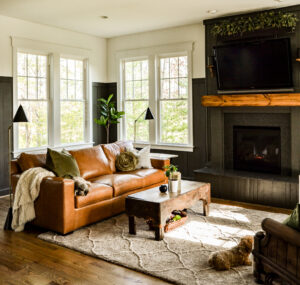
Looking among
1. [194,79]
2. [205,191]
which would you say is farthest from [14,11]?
[205,191]

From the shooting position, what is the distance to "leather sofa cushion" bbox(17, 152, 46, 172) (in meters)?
4.23

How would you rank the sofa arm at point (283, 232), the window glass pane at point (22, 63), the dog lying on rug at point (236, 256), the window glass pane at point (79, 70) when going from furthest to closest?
the window glass pane at point (79, 70) < the window glass pane at point (22, 63) < the dog lying on rug at point (236, 256) < the sofa arm at point (283, 232)

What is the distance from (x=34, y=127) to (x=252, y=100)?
385 cm

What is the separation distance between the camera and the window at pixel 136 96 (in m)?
7.19

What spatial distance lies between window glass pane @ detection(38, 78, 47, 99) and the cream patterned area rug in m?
3.07

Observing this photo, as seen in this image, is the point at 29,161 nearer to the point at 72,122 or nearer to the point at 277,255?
the point at 72,122

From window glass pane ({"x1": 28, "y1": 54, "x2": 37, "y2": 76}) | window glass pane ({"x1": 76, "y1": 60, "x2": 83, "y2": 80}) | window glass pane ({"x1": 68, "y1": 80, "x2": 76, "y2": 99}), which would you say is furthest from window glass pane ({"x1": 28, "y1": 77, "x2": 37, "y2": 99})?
window glass pane ({"x1": 76, "y1": 60, "x2": 83, "y2": 80})

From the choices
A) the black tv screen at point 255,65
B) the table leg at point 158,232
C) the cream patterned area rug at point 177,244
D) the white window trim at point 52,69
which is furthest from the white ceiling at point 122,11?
the table leg at point 158,232

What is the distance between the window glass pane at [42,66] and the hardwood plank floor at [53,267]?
353 cm

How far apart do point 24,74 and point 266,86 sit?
4.12m

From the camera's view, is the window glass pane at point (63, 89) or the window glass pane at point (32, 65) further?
the window glass pane at point (63, 89)

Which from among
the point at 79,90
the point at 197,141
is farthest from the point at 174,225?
the point at 79,90

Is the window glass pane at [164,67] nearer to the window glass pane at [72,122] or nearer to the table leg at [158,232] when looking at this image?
the window glass pane at [72,122]

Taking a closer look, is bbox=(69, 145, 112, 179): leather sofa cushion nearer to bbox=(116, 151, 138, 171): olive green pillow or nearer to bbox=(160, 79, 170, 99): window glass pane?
bbox=(116, 151, 138, 171): olive green pillow
